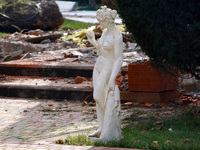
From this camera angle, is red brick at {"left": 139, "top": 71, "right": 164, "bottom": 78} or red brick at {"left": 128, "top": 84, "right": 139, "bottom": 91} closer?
red brick at {"left": 139, "top": 71, "right": 164, "bottom": 78}

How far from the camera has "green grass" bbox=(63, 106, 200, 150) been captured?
561 centimetres

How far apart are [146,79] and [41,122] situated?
7.31 feet

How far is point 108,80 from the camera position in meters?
6.10

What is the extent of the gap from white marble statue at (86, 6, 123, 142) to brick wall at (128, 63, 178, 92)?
258 centimetres

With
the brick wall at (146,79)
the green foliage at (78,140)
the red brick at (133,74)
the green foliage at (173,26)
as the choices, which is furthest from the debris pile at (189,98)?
the green foliage at (78,140)

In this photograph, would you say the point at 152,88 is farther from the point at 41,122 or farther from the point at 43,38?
the point at 43,38

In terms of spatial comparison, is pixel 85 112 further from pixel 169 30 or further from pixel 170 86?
pixel 169 30

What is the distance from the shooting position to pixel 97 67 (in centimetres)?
620

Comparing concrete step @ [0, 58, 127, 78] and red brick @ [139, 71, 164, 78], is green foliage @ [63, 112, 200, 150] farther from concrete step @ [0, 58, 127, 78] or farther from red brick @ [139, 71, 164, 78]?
concrete step @ [0, 58, 127, 78]

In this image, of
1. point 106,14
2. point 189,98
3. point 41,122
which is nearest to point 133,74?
point 189,98

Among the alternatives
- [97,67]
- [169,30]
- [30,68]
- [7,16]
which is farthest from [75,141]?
[7,16]

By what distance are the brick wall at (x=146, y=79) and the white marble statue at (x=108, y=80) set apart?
102 inches

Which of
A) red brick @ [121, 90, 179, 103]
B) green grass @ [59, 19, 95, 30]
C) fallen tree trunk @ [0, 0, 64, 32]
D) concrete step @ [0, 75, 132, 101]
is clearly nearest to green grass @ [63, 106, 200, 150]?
red brick @ [121, 90, 179, 103]

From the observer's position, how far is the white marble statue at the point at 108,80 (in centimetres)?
596
